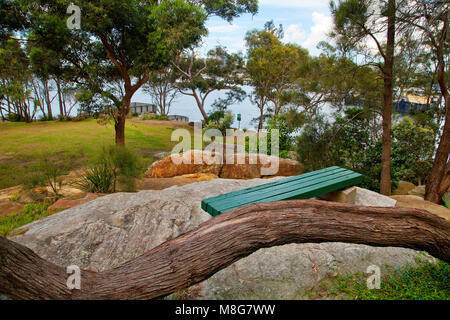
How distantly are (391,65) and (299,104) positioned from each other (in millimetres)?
1972

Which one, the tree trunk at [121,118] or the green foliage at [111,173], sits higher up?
the tree trunk at [121,118]

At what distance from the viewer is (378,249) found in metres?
2.98

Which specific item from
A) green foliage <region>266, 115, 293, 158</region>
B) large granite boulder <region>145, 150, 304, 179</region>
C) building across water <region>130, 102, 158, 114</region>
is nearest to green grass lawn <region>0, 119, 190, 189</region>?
large granite boulder <region>145, 150, 304, 179</region>

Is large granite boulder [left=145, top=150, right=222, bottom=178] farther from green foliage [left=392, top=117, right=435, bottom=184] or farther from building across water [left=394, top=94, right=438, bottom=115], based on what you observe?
building across water [left=394, top=94, right=438, bottom=115]

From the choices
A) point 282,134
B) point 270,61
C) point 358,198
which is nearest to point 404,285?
point 358,198

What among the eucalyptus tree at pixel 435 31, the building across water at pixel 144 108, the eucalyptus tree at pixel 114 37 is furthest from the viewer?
the building across water at pixel 144 108

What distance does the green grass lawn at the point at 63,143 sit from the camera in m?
8.28

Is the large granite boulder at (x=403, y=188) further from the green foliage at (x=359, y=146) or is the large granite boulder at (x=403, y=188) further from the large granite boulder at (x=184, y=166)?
the large granite boulder at (x=184, y=166)

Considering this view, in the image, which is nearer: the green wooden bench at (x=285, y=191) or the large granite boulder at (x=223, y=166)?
the green wooden bench at (x=285, y=191)

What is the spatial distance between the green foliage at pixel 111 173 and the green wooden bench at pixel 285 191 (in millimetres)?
2741

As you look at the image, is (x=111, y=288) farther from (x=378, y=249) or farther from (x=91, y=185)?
(x=91, y=185)

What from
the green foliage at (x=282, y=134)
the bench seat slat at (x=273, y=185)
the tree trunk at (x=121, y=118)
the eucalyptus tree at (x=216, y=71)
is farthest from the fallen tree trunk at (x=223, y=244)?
the eucalyptus tree at (x=216, y=71)

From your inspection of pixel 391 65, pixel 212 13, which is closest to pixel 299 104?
pixel 391 65

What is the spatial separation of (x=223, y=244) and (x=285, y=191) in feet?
4.04
